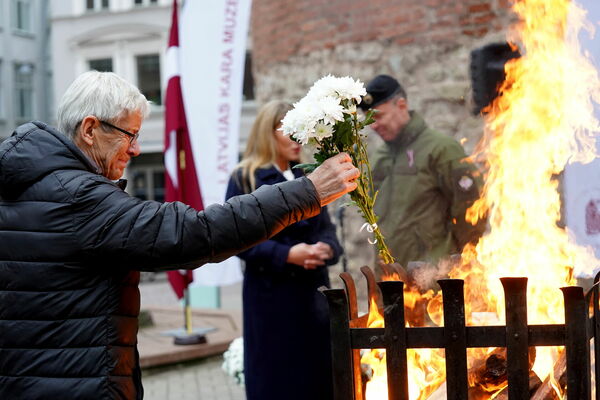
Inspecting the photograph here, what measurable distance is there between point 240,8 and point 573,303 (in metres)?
5.87

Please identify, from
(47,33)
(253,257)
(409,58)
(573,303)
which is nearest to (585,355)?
(573,303)

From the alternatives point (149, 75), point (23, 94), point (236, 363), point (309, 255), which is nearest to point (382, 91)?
point (309, 255)

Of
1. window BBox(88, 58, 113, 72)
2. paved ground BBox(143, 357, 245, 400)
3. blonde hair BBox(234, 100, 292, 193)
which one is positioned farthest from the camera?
window BBox(88, 58, 113, 72)

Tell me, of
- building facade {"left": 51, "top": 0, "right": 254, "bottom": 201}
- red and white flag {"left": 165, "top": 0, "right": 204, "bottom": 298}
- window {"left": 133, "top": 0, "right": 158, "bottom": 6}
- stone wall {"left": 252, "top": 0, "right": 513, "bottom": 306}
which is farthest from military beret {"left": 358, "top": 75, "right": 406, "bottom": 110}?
window {"left": 133, "top": 0, "right": 158, "bottom": 6}

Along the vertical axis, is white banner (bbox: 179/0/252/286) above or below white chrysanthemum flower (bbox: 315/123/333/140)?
above

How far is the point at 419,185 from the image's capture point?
510 cm

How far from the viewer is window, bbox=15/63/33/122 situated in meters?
37.2

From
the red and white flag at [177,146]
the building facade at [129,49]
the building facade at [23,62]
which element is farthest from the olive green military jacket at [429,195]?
the building facade at [23,62]

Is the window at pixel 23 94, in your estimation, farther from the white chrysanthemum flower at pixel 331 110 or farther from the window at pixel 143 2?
the white chrysanthemum flower at pixel 331 110

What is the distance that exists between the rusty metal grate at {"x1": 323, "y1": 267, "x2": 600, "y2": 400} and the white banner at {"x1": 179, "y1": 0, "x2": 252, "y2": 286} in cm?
512

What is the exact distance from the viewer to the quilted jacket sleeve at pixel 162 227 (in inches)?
96.0

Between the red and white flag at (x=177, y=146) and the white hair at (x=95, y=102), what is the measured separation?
5.49 metres

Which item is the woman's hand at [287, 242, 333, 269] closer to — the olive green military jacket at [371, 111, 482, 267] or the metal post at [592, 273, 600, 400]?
the olive green military jacket at [371, 111, 482, 267]

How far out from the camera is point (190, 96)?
26.8 ft
